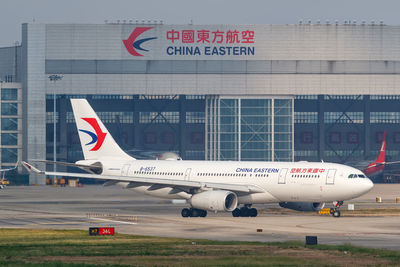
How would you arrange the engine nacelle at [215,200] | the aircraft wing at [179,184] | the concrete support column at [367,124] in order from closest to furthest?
the engine nacelle at [215,200] → the aircraft wing at [179,184] → the concrete support column at [367,124]

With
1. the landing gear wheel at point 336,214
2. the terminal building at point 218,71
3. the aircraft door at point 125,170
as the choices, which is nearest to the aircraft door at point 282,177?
the landing gear wheel at point 336,214

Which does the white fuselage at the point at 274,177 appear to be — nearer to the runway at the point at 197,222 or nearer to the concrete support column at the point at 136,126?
the runway at the point at 197,222

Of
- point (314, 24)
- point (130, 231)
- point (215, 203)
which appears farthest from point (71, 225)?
point (314, 24)

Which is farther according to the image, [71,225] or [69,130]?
[69,130]

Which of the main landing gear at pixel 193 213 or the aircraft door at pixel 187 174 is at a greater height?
the aircraft door at pixel 187 174

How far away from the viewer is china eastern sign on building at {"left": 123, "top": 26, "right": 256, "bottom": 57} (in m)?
141

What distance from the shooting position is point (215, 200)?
6350 centimetres

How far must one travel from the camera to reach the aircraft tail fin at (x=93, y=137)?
76500mm

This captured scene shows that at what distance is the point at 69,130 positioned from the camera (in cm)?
15662

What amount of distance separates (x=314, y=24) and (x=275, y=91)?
1390 centimetres

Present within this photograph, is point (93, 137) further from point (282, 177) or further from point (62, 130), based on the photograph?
point (62, 130)

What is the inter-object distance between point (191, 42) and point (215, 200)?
3162 inches

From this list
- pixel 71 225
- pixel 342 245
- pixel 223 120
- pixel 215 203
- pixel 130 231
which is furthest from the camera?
pixel 223 120

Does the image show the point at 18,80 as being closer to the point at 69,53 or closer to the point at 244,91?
the point at 69,53
